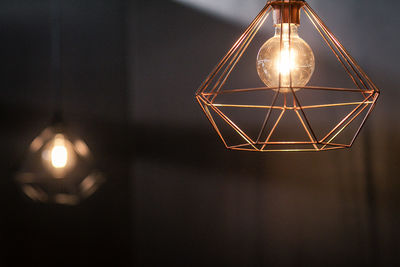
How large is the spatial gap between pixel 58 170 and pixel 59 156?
0.31 feet

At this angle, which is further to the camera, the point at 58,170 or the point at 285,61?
the point at 58,170

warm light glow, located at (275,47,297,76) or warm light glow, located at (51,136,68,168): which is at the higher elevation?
warm light glow, located at (51,136,68,168)

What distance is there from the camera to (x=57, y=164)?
2.88 metres

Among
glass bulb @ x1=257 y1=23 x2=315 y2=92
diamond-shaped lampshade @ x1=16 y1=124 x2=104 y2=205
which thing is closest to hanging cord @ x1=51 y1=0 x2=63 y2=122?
diamond-shaped lampshade @ x1=16 y1=124 x2=104 y2=205

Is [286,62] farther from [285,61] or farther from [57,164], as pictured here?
[57,164]

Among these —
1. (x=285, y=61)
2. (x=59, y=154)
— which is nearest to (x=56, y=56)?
(x=59, y=154)

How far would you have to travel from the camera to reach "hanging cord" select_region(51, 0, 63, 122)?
2.92 m

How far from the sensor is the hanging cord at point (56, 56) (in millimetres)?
2922

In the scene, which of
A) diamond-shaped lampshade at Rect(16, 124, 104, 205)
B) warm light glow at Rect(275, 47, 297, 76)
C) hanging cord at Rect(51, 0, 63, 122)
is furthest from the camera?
hanging cord at Rect(51, 0, 63, 122)

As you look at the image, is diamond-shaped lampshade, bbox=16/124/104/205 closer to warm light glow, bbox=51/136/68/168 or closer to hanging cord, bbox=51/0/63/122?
warm light glow, bbox=51/136/68/168

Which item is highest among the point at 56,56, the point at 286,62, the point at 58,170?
the point at 56,56

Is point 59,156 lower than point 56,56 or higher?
lower

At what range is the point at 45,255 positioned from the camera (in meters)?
2.82

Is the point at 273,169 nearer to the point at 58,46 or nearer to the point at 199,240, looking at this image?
the point at 199,240
